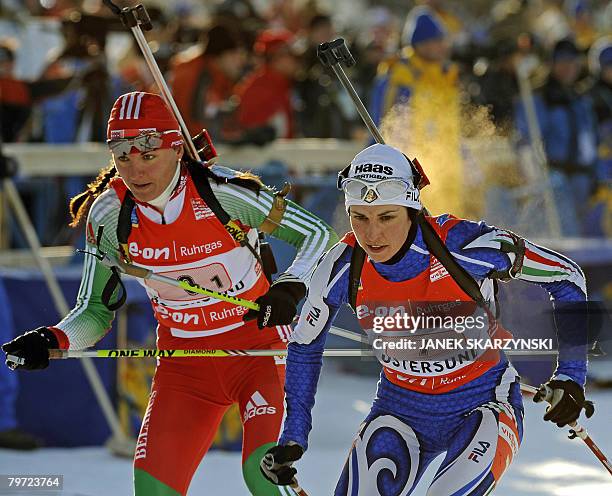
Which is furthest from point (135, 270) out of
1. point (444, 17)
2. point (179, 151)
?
point (444, 17)


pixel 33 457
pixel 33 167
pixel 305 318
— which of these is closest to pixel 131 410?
pixel 33 457

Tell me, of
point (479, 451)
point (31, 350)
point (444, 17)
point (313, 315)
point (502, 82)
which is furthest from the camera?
point (444, 17)

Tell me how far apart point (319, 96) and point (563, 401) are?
766 centimetres

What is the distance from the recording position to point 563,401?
478 centimetres

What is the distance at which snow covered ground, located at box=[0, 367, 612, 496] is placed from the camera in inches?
295

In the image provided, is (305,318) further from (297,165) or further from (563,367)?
(297,165)

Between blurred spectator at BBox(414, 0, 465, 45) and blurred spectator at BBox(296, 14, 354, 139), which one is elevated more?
blurred spectator at BBox(414, 0, 465, 45)

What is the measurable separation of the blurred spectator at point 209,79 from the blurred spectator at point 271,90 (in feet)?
0.47

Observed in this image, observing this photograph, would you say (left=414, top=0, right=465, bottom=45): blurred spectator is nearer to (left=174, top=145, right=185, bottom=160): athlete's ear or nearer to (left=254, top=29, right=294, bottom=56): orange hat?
(left=254, top=29, right=294, bottom=56): orange hat

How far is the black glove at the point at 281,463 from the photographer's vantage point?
486 cm

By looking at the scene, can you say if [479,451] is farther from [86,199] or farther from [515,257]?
[86,199]

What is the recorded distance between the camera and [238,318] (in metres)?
5.68

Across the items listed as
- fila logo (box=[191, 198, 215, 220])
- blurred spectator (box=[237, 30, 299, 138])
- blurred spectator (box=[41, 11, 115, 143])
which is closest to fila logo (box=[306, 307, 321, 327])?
fila logo (box=[191, 198, 215, 220])

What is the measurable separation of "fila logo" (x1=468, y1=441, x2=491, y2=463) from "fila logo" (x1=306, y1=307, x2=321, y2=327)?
69cm
